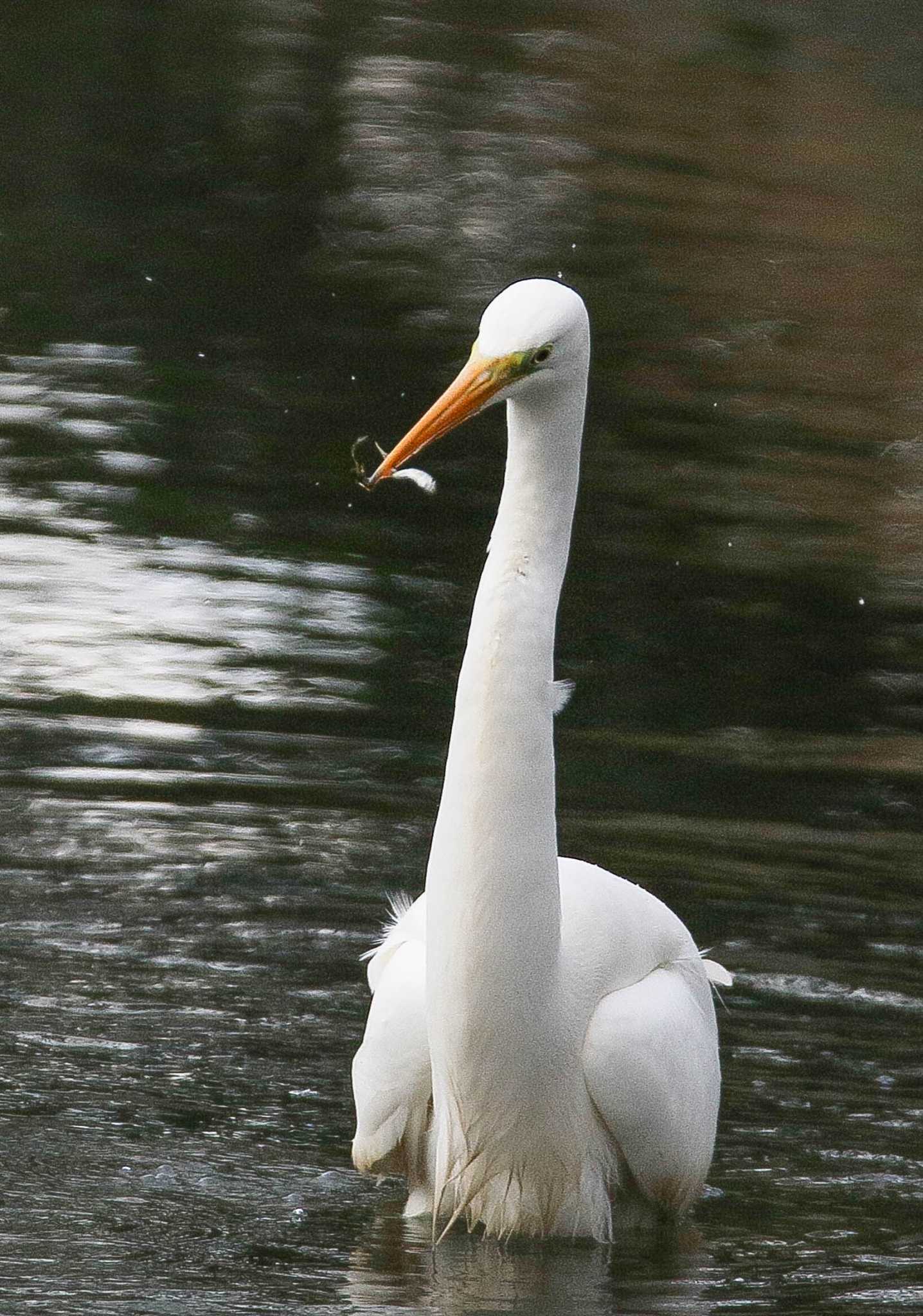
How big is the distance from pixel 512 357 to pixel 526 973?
3.80ft

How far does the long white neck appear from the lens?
14.6ft

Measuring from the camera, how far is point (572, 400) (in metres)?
4.50

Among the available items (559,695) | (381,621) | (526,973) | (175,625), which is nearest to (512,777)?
(559,695)

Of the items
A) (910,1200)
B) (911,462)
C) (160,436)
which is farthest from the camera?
(911,462)

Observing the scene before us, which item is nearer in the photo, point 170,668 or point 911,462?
point 170,668

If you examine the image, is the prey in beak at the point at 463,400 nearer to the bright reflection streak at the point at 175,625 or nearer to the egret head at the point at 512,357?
the egret head at the point at 512,357

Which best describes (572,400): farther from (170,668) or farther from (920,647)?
(920,647)

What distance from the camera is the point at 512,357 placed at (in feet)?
14.1

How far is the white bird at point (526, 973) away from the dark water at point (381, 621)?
192 mm

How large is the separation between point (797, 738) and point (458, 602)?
158 cm

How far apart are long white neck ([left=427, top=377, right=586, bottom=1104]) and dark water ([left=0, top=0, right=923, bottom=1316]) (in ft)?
Answer: 1.94

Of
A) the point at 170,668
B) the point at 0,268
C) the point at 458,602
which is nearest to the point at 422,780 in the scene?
the point at 170,668

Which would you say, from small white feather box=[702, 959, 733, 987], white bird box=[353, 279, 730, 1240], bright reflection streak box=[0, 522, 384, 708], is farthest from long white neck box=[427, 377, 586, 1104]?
bright reflection streak box=[0, 522, 384, 708]

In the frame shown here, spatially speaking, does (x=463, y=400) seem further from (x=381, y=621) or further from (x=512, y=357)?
(x=381, y=621)
